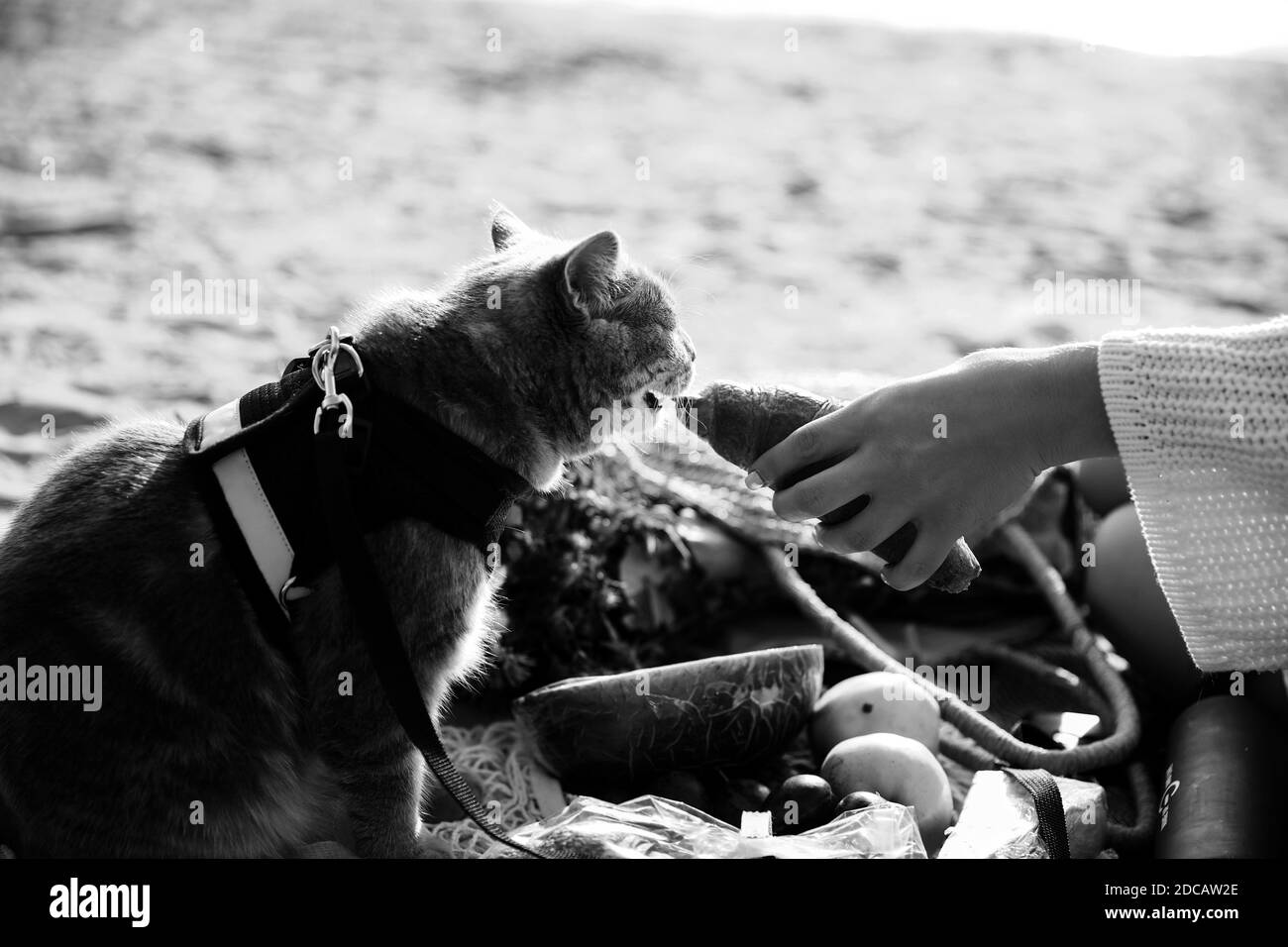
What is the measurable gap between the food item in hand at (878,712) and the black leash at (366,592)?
797mm

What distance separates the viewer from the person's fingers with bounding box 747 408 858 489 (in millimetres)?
1741

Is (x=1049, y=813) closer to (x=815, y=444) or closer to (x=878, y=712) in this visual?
(x=878, y=712)

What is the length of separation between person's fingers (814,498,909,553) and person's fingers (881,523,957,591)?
0.13ft

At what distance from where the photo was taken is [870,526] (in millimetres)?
1730

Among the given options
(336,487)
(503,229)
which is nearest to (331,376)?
(336,487)

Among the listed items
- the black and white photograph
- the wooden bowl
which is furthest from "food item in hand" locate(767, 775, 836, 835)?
the wooden bowl

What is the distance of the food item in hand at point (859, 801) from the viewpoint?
1965mm

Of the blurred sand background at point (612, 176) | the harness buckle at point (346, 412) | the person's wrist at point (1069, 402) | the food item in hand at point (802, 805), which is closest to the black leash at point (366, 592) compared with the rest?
the harness buckle at point (346, 412)

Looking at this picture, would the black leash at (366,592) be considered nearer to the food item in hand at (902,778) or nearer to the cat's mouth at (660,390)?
the cat's mouth at (660,390)

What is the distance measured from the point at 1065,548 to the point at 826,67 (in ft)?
15.3

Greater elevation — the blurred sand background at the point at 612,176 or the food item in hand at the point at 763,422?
the blurred sand background at the point at 612,176

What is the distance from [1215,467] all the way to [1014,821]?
660mm

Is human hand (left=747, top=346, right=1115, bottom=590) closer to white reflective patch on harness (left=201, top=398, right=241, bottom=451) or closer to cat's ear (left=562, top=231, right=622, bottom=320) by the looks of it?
cat's ear (left=562, top=231, right=622, bottom=320)
